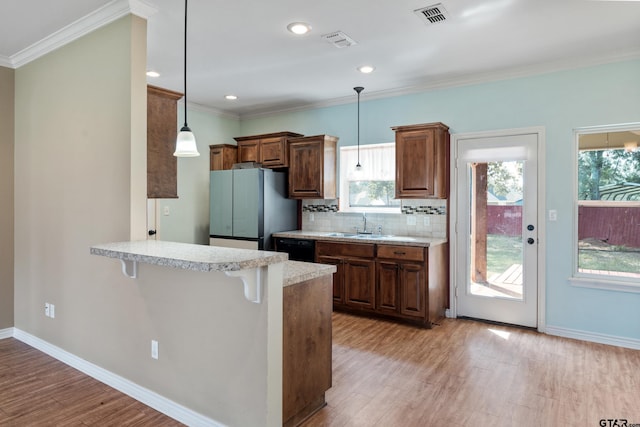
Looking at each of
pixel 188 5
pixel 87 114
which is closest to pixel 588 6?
pixel 188 5

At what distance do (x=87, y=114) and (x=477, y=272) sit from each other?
158 inches

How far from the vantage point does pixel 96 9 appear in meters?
2.73

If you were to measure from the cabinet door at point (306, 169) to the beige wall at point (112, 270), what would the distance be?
2573mm

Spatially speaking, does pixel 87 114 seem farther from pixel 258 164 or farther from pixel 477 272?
pixel 477 272

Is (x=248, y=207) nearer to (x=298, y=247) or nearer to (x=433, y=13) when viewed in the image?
(x=298, y=247)

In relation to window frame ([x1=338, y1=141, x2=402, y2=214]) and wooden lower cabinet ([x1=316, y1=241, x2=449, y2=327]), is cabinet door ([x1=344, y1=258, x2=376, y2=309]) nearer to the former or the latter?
wooden lower cabinet ([x1=316, y1=241, x2=449, y2=327])

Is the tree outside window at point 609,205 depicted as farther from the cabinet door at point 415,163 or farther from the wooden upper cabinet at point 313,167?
the wooden upper cabinet at point 313,167

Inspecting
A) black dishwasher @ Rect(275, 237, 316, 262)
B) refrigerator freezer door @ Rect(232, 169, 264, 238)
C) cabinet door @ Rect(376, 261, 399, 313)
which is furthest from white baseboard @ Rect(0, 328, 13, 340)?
cabinet door @ Rect(376, 261, 399, 313)

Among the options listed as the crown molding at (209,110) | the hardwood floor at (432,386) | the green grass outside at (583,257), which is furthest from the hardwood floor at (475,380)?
the crown molding at (209,110)

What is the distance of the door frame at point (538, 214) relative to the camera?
392 cm

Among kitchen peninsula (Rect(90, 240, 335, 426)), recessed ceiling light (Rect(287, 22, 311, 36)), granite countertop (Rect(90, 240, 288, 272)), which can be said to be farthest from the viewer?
recessed ceiling light (Rect(287, 22, 311, 36))

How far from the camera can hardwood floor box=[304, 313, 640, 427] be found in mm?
2381

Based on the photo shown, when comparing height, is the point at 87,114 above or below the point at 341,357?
above

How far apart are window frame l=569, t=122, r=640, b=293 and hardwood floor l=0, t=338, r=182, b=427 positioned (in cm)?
372
